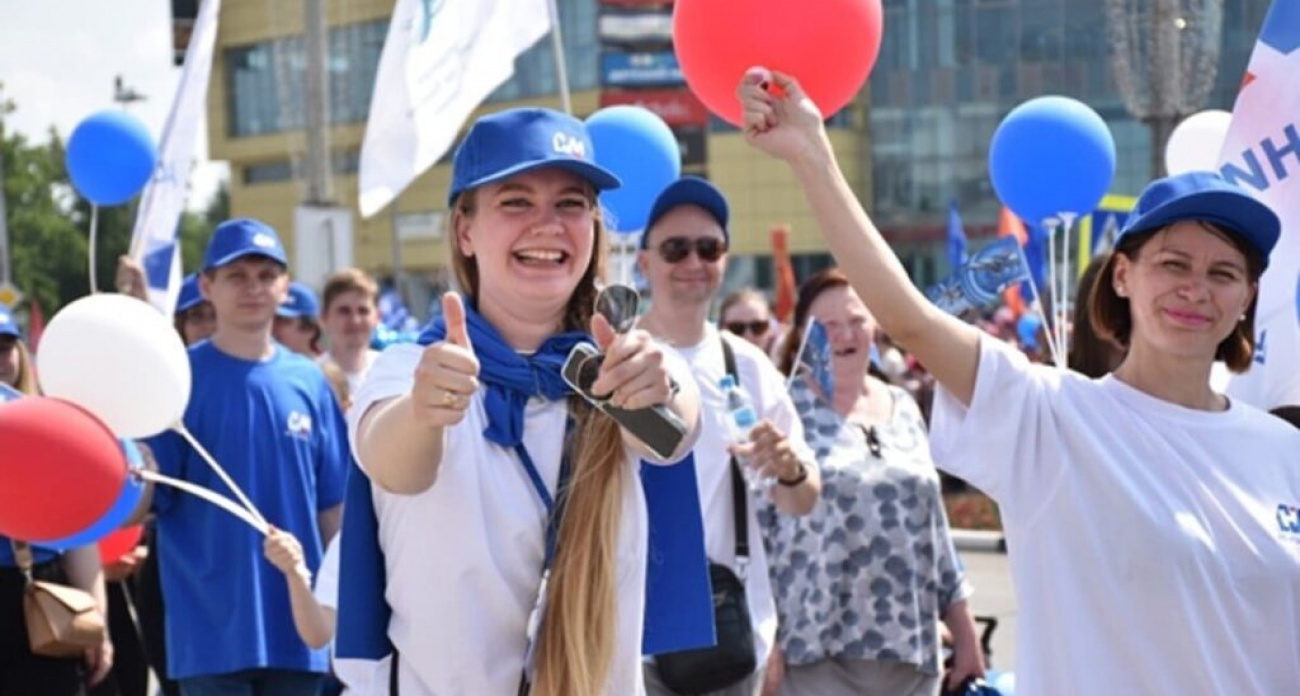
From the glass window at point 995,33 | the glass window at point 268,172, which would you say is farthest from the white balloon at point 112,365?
the glass window at point 268,172

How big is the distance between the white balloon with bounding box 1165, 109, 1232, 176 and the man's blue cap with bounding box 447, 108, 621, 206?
3895mm

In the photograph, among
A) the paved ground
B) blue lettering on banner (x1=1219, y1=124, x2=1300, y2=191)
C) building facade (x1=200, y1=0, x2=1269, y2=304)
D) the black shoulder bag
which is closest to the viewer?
blue lettering on banner (x1=1219, y1=124, x2=1300, y2=191)

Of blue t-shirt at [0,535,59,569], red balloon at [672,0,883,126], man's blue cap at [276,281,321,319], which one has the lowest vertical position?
blue t-shirt at [0,535,59,569]

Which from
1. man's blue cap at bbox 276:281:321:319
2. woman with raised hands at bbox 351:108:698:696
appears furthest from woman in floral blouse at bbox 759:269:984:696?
man's blue cap at bbox 276:281:321:319

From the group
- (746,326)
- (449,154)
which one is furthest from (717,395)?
(449,154)

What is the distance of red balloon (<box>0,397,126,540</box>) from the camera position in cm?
405

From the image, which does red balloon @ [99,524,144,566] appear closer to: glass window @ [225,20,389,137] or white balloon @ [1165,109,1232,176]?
white balloon @ [1165,109,1232,176]

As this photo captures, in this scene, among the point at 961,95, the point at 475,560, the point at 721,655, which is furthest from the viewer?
the point at 961,95

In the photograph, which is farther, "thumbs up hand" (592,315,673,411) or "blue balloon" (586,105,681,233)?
"blue balloon" (586,105,681,233)

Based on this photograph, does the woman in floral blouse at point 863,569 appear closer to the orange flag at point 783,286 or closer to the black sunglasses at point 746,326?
the black sunglasses at point 746,326

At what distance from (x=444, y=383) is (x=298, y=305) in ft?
22.3

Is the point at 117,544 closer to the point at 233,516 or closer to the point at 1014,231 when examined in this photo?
the point at 233,516

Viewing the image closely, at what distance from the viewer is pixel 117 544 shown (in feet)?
21.9

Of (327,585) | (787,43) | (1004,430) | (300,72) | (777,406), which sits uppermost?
(300,72)
